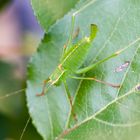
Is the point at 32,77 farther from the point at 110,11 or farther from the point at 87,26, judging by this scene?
the point at 110,11

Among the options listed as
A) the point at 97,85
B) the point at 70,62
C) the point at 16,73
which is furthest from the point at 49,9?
the point at 16,73

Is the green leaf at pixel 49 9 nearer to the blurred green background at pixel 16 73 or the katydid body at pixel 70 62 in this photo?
the katydid body at pixel 70 62

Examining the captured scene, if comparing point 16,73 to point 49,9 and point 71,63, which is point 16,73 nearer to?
point 71,63

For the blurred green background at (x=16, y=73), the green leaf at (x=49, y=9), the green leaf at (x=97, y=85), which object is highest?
the green leaf at (x=49, y=9)

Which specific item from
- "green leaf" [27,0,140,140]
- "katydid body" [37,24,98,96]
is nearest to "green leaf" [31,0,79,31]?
"green leaf" [27,0,140,140]

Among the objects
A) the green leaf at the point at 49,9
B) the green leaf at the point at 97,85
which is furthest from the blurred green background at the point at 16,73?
the green leaf at the point at 49,9
